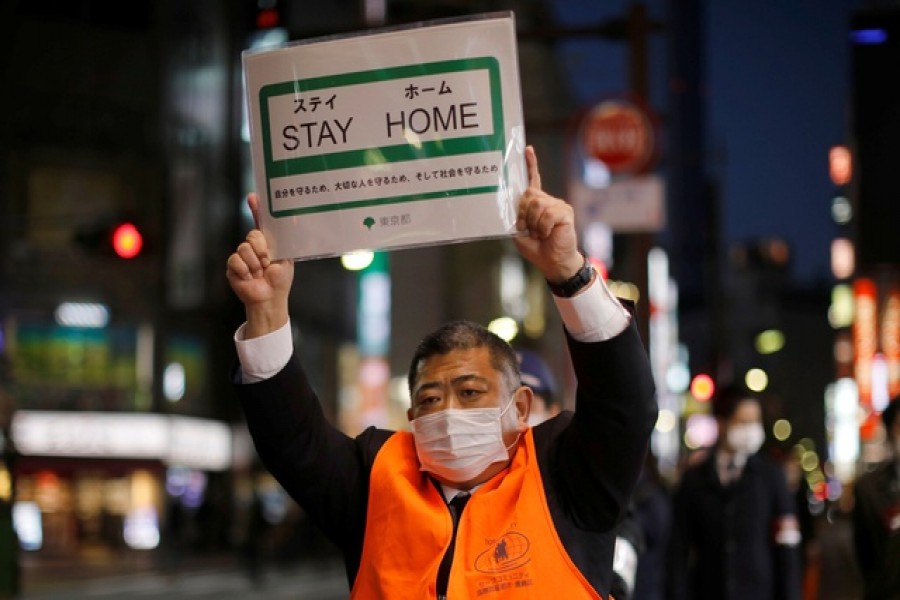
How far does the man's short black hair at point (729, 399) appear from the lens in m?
8.79

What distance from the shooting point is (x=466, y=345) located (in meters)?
3.81

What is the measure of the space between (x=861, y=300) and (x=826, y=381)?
53742 millimetres

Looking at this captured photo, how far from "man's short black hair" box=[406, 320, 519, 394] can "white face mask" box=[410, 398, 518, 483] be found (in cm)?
13

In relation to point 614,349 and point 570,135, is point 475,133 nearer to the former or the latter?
point 614,349

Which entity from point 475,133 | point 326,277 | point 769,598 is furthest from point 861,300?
point 475,133

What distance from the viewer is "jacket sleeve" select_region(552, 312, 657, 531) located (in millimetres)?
3508

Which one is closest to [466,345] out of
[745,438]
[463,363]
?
[463,363]

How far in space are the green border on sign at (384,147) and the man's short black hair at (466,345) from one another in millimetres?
379

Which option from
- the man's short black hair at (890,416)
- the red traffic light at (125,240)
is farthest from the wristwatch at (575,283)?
the red traffic light at (125,240)

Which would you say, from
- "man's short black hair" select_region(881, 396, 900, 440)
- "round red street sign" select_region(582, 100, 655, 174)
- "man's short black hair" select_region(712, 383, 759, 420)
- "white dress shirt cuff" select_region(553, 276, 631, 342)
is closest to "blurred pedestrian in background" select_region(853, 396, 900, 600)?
"man's short black hair" select_region(881, 396, 900, 440)

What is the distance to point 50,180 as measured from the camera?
38562mm

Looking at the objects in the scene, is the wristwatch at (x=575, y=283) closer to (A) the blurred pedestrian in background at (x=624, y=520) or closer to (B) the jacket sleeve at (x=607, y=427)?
(B) the jacket sleeve at (x=607, y=427)

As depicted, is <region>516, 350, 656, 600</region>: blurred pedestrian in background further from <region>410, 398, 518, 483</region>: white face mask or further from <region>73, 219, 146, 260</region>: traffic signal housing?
<region>73, 219, 146, 260</region>: traffic signal housing

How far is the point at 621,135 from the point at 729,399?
616 centimetres
